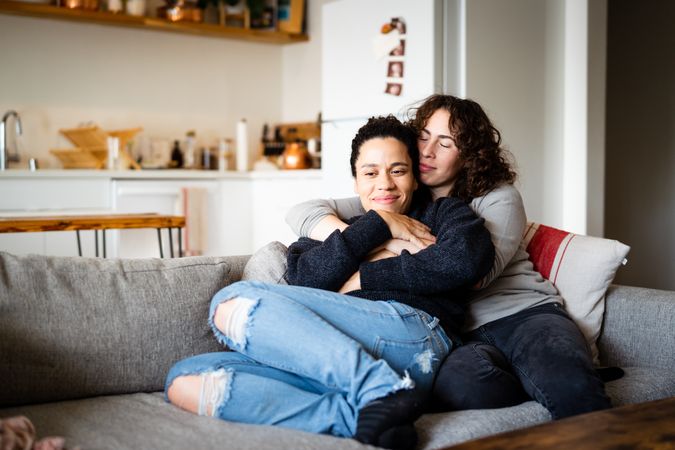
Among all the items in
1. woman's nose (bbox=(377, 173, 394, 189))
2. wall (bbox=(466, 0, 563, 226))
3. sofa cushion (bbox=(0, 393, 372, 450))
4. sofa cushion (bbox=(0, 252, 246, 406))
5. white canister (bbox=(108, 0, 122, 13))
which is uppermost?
white canister (bbox=(108, 0, 122, 13))

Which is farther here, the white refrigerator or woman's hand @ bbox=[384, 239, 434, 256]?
the white refrigerator

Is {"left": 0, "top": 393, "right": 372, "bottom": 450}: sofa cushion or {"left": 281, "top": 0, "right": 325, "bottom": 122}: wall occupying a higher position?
{"left": 281, "top": 0, "right": 325, "bottom": 122}: wall

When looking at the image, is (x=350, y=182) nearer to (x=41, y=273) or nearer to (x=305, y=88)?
(x=305, y=88)

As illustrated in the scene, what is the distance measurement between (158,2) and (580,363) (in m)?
4.72

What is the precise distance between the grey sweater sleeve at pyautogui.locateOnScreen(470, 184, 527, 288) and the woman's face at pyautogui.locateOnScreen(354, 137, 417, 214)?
8.6 inches

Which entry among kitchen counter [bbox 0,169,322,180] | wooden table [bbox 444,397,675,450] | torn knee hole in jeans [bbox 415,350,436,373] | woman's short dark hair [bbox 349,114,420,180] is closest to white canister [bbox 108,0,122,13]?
kitchen counter [bbox 0,169,322,180]

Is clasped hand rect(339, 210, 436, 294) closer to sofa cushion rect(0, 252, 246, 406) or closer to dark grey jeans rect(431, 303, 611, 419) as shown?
dark grey jeans rect(431, 303, 611, 419)

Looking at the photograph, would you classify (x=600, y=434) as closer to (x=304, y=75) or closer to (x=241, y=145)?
(x=241, y=145)

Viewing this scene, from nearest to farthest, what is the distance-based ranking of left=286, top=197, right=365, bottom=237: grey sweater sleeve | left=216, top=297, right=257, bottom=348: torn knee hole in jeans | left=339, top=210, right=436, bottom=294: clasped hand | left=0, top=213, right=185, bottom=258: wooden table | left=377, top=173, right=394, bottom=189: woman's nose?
left=216, top=297, right=257, bottom=348: torn knee hole in jeans, left=339, top=210, right=436, bottom=294: clasped hand, left=377, top=173, right=394, bottom=189: woman's nose, left=286, top=197, right=365, bottom=237: grey sweater sleeve, left=0, top=213, right=185, bottom=258: wooden table

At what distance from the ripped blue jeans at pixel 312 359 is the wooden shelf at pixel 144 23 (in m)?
3.80

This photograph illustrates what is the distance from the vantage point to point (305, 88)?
20.3 feet

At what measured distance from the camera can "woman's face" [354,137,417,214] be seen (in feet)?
7.20

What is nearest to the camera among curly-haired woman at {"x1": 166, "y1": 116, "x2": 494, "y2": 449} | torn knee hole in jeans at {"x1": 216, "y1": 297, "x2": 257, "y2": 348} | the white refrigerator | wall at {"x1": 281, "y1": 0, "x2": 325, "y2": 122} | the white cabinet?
curly-haired woman at {"x1": 166, "y1": 116, "x2": 494, "y2": 449}

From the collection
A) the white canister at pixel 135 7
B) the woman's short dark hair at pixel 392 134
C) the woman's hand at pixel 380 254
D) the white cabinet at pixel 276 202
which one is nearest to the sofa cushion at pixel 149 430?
the woman's hand at pixel 380 254
